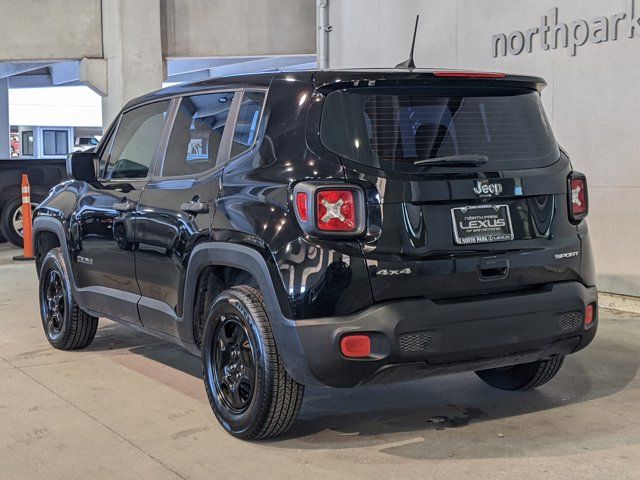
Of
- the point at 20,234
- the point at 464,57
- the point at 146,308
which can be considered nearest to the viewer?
the point at 146,308

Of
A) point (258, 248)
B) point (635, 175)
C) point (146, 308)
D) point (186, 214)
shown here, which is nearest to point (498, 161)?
point (258, 248)

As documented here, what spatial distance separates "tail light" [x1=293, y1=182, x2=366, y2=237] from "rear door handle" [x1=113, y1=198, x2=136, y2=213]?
1745mm

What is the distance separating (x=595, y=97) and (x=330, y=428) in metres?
5.20

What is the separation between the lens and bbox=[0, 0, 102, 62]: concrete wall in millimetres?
16719

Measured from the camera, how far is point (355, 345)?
152 inches

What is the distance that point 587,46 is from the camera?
8492mm

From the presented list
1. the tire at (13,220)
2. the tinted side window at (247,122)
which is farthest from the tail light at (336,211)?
the tire at (13,220)

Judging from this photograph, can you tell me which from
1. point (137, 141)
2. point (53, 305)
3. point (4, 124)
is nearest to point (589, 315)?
point (137, 141)

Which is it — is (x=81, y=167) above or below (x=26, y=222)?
above

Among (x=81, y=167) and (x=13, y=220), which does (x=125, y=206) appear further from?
(x=13, y=220)

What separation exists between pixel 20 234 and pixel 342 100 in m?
11.0

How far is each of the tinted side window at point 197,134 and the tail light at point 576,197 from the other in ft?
5.91

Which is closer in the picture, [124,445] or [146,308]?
[124,445]

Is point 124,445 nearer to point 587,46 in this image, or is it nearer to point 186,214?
point 186,214
